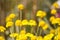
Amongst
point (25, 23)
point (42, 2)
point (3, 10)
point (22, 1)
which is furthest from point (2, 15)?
point (25, 23)

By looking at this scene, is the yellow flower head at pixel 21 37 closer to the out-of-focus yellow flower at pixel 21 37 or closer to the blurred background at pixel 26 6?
the out-of-focus yellow flower at pixel 21 37

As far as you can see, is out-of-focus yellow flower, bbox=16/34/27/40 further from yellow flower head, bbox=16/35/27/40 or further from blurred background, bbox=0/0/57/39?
blurred background, bbox=0/0/57/39

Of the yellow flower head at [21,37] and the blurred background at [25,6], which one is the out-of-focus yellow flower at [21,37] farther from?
the blurred background at [25,6]

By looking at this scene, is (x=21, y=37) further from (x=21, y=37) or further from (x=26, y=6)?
(x=26, y=6)

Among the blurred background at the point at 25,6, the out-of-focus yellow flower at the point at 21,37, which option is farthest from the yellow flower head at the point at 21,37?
the blurred background at the point at 25,6

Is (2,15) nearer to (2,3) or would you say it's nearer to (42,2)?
(2,3)

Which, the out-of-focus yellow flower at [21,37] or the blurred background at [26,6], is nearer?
the out-of-focus yellow flower at [21,37]

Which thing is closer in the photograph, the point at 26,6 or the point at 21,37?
the point at 21,37

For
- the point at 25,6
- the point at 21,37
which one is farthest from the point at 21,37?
the point at 25,6

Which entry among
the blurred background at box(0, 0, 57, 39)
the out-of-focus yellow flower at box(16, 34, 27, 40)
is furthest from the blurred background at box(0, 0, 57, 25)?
the out-of-focus yellow flower at box(16, 34, 27, 40)

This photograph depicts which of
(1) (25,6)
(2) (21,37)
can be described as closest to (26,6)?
(1) (25,6)

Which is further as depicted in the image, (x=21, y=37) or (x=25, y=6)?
(x=25, y=6)
